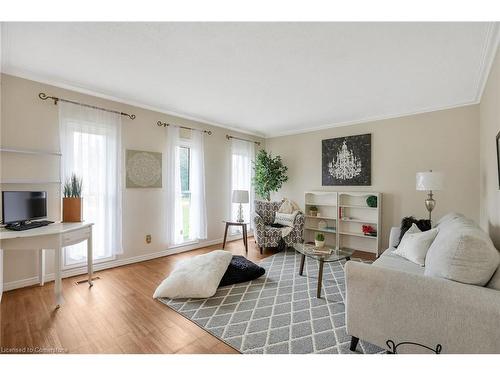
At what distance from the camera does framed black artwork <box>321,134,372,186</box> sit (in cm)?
434

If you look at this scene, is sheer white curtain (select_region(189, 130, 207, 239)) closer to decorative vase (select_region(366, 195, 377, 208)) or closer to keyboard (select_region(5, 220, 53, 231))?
keyboard (select_region(5, 220, 53, 231))

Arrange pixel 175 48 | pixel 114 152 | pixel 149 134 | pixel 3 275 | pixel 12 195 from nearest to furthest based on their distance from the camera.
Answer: pixel 175 48, pixel 12 195, pixel 3 275, pixel 114 152, pixel 149 134

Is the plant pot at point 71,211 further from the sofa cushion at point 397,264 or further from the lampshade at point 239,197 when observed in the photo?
the sofa cushion at point 397,264

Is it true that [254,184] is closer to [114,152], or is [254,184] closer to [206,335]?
[114,152]

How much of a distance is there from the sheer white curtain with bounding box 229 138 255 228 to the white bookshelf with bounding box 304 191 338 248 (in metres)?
1.21

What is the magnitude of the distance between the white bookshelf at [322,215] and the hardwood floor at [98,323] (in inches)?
121

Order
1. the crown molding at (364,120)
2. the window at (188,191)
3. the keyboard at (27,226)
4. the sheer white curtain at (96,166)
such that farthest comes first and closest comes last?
the window at (188,191) < the crown molding at (364,120) < the sheer white curtain at (96,166) < the keyboard at (27,226)

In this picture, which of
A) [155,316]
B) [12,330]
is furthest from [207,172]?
[12,330]

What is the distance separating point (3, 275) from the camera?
104 inches

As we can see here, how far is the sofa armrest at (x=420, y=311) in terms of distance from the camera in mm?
1245

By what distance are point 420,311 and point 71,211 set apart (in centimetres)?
340

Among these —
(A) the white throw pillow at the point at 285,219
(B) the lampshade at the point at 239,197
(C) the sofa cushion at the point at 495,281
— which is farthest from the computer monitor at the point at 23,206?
(C) the sofa cushion at the point at 495,281

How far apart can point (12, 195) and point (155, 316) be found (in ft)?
6.15
